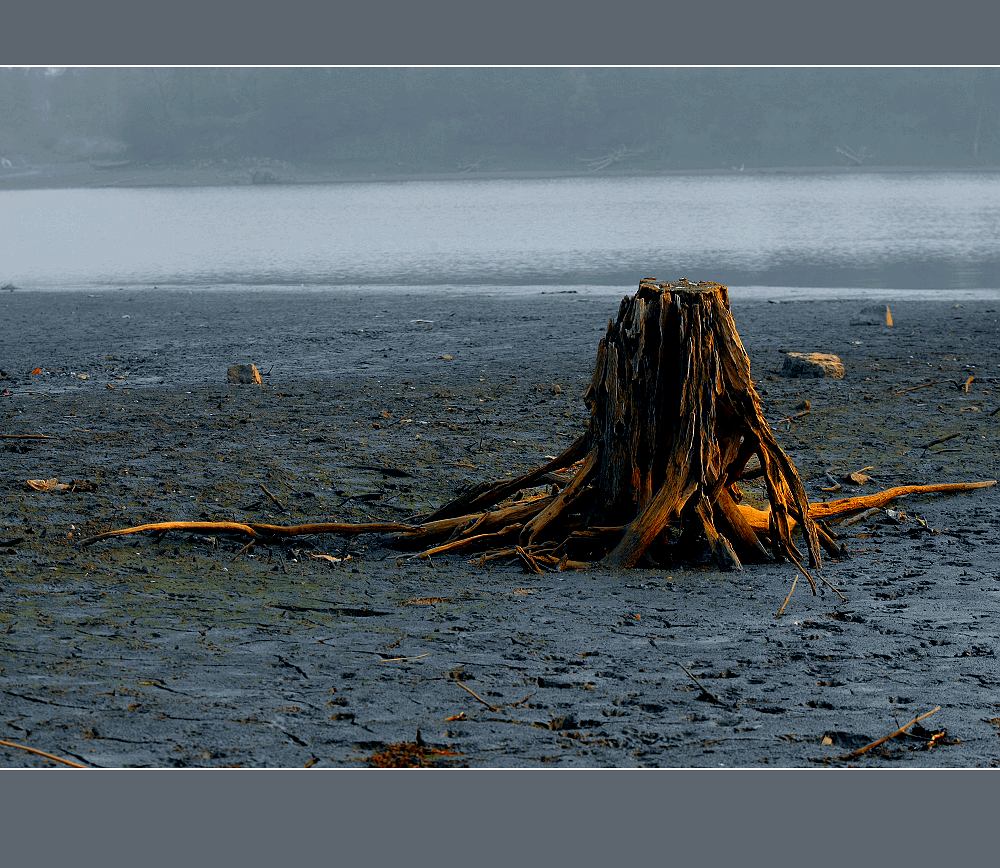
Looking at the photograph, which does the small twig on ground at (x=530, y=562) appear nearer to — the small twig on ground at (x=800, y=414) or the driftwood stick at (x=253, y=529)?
the driftwood stick at (x=253, y=529)

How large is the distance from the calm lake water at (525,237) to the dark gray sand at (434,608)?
13752 mm

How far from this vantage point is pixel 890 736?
13.0 feet

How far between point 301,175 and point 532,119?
16848mm

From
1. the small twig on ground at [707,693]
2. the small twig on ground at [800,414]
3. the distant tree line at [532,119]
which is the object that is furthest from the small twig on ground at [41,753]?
the distant tree line at [532,119]

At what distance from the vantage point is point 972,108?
8169 cm

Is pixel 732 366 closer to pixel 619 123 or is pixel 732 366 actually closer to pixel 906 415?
pixel 906 415

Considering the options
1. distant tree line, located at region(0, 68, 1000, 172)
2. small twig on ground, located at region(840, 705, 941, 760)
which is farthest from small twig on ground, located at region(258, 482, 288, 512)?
distant tree line, located at region(0, 68, 1000, 172)

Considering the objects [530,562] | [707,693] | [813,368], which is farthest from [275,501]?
[813,368]

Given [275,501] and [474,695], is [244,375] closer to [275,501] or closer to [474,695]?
[275,501]

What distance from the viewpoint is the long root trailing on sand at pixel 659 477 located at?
5.96 metres

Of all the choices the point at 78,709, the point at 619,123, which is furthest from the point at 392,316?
the point at 619,123

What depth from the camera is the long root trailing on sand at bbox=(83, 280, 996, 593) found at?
19.6 feet

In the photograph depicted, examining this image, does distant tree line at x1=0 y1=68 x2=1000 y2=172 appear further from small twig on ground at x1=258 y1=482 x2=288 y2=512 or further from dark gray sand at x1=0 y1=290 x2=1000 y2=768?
small twig on ground at x1=258 y1=482 x2=288 y2=512

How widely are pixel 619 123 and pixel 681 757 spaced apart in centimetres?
8417
